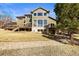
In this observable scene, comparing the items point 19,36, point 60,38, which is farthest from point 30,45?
point 60,38

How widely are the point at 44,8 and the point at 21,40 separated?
770 millimetres

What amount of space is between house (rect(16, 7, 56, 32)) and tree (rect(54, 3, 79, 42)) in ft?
0.52

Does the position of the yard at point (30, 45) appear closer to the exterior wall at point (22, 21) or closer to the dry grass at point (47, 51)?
the dry grass at point (47, 51)

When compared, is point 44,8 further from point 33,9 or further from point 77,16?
point 77,16

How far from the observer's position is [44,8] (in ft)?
15.4

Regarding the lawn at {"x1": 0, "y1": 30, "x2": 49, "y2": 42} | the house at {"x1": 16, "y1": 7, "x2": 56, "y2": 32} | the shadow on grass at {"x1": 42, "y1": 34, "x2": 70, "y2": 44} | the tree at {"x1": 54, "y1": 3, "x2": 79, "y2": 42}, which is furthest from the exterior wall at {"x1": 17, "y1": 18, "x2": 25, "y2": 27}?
the tree at {"x1": 54, "y1": 3, "x2": 79, "y2": 42}

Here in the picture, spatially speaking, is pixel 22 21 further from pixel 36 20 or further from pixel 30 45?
pixel 30 45

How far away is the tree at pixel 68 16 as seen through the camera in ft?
15.1

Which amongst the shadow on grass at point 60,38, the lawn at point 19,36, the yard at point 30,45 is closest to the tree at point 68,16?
the shadow on grass at point 60,38

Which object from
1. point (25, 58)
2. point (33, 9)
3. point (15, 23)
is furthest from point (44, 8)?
point (25, 58)

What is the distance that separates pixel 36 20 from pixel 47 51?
2.26ft

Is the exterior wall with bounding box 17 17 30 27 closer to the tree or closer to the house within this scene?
the house

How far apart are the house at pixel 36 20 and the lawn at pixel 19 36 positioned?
112 millimetres

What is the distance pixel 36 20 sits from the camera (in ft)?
15.8
